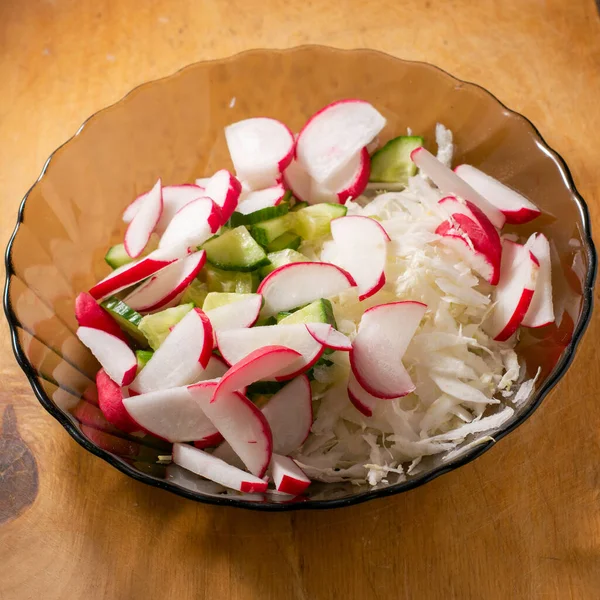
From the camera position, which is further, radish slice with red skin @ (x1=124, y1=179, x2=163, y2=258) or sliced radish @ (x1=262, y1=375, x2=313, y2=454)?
radish slice with red skin @ (x1=124, y1=179, x2=163, y2=258)

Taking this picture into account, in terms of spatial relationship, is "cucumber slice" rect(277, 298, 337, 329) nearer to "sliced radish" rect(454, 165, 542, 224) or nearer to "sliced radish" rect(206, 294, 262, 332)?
"sliced radish" rect(206, 294, 262, 332)

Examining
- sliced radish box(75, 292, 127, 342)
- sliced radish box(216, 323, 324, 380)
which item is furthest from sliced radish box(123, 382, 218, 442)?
sliced radish box(75, 292, 127, 342)

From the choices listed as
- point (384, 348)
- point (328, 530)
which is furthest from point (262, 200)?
point (328, 530)

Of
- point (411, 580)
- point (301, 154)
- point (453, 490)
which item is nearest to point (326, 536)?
point (411, 580)

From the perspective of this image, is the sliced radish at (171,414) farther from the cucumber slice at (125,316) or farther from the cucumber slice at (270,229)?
the cucumber slice at (270,229)

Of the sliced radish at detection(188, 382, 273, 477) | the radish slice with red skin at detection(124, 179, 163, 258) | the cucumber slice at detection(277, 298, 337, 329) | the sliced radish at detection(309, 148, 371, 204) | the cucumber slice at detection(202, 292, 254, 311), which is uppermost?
the radish slice with red skin at detection(124, 179, 163, 258)

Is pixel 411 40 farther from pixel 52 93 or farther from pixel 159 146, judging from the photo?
pixel 52 93
